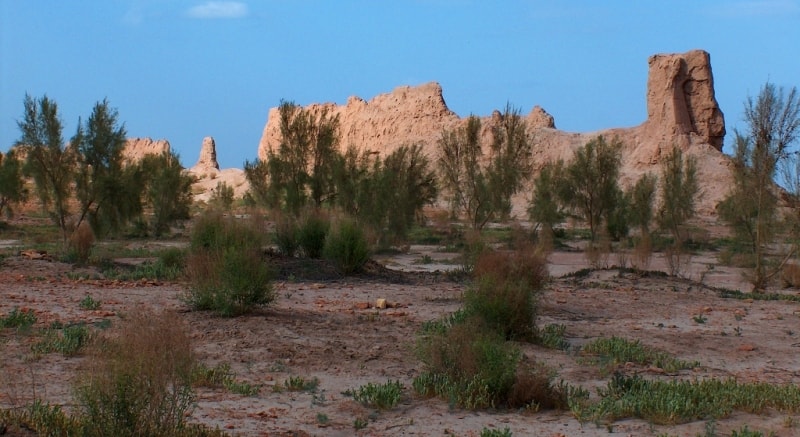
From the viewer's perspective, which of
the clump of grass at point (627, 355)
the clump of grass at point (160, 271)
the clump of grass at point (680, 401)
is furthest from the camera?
the clump of grass at point (160, 271)

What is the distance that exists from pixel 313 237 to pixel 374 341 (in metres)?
10.2

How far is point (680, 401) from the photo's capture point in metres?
7.13

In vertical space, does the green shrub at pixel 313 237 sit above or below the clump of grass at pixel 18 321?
above

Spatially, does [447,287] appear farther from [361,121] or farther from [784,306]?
[361,121]

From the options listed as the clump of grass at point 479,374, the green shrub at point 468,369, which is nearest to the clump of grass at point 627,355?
the clump of grass at point 479,374

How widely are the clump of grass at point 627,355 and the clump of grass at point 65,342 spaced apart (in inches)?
220

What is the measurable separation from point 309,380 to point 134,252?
61.8ft

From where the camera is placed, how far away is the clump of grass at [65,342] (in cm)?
880

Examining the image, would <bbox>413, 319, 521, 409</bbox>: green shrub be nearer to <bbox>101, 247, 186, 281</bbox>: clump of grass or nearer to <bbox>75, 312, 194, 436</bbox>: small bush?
<bbox>75, 312, 194, 436</bbox>: small bush

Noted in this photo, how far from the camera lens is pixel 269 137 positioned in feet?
325

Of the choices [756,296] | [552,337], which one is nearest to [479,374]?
[552,337]

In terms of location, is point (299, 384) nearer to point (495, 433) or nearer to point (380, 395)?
point (380, 395)

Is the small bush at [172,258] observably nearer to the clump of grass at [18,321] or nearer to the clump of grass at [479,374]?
the clump of grass at [18,321]

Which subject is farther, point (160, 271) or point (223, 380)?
point (160, 271)
